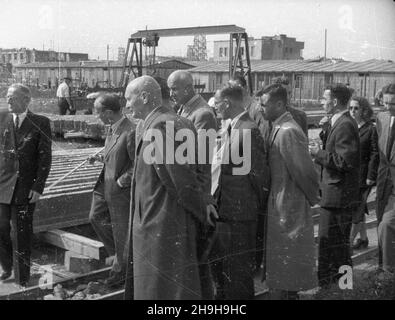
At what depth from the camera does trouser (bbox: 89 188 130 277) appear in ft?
13.7

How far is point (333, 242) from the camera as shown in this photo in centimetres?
426

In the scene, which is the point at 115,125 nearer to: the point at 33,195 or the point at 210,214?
the point at 33,195

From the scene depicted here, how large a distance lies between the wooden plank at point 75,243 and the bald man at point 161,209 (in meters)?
1.71

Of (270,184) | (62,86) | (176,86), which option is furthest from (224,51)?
(270,184)

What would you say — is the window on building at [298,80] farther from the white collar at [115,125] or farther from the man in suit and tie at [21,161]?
the man in suit and tie at [21,161]

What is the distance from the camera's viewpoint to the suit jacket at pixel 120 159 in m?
4.12

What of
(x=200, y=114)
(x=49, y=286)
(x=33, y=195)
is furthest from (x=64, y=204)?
(x=200, y=114)

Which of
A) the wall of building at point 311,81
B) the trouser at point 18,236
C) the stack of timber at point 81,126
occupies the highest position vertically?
the wall of building at point 311,81

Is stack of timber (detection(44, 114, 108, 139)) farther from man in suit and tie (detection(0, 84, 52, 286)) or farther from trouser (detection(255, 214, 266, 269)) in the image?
trouser (detection(255, 214, 266, 269))

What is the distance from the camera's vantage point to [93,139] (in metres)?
12.4

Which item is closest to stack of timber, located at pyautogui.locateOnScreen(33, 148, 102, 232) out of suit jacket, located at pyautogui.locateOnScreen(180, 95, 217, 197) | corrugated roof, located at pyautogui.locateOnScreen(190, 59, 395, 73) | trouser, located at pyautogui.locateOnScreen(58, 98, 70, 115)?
suit jacket, located at pyautogui.locateOnScreen(180, 95, 217, 197)

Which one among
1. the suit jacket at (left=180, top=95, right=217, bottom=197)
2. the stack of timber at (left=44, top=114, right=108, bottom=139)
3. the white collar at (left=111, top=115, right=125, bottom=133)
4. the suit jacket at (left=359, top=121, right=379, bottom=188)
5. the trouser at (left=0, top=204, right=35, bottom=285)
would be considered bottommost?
the trouser at (left=0, top=204, right=35, bottom=285)

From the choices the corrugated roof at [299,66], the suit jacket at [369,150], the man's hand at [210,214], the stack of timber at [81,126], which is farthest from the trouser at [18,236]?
the stack of timber at [81,126]

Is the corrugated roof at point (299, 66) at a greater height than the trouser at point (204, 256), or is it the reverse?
the corrugated roof at point (299, 66)
